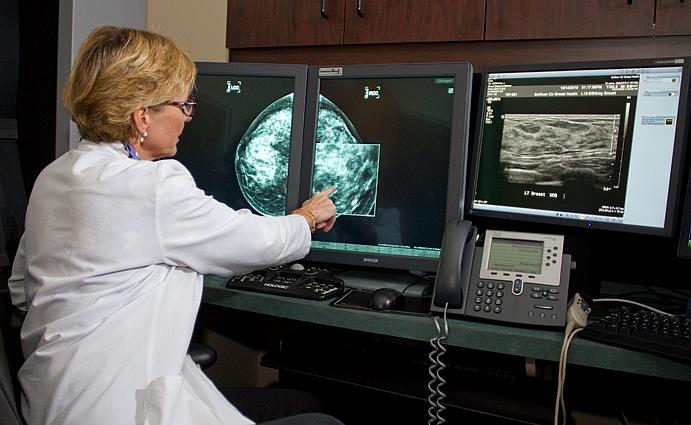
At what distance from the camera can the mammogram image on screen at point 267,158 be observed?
5.73 ft

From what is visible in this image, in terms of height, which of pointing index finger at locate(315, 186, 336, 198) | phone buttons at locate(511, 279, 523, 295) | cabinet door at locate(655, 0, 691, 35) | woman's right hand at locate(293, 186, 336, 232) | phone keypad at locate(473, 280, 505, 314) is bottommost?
phone keypad at locate(473, 280, 505, 314)

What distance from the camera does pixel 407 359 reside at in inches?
61.6

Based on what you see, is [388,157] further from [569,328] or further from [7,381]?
[7,381]

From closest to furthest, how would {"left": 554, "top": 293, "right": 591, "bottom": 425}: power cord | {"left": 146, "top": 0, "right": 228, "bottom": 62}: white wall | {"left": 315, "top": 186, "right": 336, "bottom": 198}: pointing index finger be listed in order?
{"left": 554, "top": 293, "right": 591, "bottom": 425}: power cord < {"left": 315, "top": 186, "right": 336, "bottom": 198}: pointing index finger < {"left": 146, "top": 0, "right": 228, "bottom": 62}: white wall

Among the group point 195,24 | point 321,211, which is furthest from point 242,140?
point 195,24

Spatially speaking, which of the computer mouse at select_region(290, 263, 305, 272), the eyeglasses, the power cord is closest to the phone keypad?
the power cord

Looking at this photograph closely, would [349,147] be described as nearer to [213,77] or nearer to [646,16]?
[213,77]

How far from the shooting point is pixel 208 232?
3.70ft

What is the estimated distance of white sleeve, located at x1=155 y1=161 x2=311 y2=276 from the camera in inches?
42.7

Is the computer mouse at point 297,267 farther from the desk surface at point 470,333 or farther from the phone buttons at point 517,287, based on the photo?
the phone buttons at point 517,287

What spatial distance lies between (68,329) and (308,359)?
669mm

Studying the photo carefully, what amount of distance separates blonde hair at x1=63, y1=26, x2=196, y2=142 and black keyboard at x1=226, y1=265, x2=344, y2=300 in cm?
49

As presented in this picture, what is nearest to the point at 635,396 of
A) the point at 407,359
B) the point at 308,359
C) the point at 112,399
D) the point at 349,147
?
the point at 407,359

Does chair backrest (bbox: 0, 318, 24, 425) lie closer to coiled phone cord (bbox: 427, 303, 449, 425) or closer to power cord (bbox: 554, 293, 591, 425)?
coiled phone cord (bbox: 427, 303, 449, 425)
